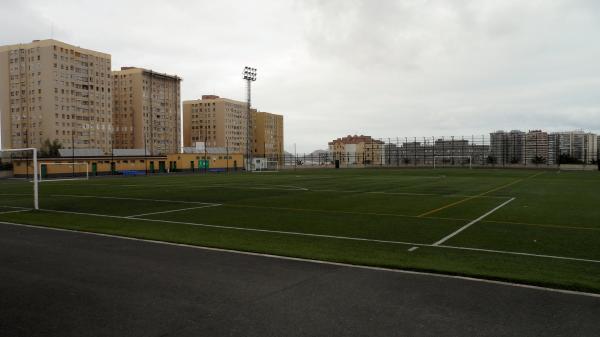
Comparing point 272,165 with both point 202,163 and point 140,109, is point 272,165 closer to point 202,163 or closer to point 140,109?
point 202,163

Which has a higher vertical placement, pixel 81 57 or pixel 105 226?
pixel 81 57

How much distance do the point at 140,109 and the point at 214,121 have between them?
1539 inches

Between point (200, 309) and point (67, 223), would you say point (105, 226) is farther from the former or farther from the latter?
point (200, 309)

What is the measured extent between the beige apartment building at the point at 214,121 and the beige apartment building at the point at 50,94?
5288 centimetres

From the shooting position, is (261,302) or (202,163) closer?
(261,302)

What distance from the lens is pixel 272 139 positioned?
611 ft

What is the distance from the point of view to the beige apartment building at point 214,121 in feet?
574

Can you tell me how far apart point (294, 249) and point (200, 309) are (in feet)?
14.2

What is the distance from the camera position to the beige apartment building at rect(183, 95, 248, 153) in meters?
175

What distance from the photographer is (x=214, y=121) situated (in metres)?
177

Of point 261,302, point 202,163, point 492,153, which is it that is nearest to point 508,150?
point 492,153

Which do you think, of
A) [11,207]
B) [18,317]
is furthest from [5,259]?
[11,207]

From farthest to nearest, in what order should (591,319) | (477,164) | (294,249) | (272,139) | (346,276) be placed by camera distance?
(272,139) < (477,164) < (294,249) < (346,276) < (591,319)

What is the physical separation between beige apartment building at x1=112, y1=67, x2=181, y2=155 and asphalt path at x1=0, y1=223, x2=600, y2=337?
14003 centimetres
